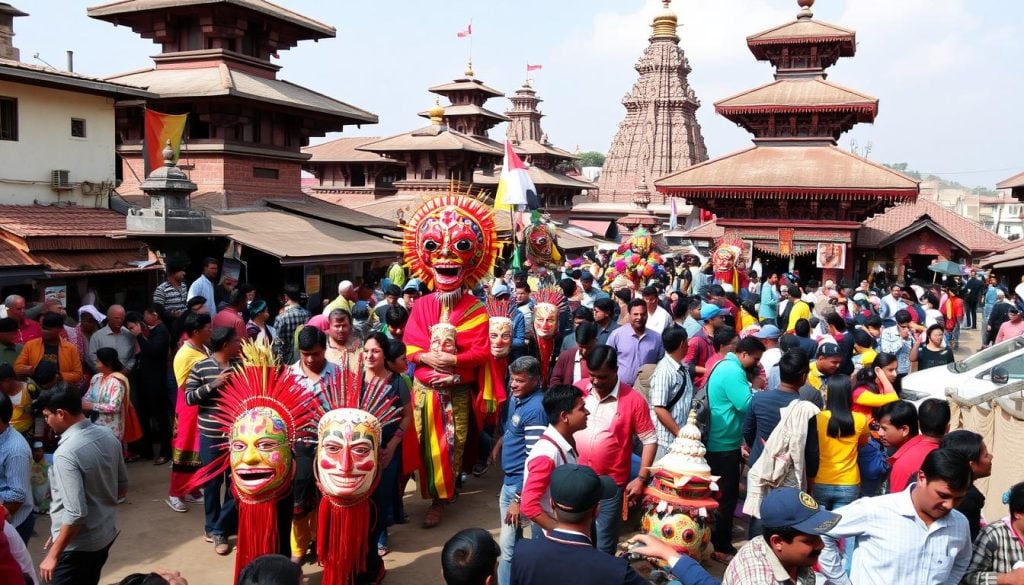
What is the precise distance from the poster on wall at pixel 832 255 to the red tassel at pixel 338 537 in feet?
57.8

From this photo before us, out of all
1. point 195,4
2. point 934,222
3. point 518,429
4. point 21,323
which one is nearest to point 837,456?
point 518,429

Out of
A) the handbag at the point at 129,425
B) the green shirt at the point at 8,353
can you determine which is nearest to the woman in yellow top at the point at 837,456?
the handbag at the point at 129,425

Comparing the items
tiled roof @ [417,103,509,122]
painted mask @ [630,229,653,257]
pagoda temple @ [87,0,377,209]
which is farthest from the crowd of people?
tiled roof @ [417,103,509,122]

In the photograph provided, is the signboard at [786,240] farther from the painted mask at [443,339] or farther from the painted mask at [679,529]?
the painted mask at [679,529]

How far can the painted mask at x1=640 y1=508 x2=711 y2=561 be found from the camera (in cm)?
447

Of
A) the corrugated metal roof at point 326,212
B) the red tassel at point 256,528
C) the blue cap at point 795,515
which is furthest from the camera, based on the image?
the corrugated metal roof at point 326,212

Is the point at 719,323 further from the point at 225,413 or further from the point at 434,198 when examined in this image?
the point at 225,413

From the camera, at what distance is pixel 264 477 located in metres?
4.29

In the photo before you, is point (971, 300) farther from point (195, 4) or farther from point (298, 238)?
point (195, 4)

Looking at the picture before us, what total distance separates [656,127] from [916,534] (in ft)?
146


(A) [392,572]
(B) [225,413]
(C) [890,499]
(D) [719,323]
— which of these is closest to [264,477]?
(B) [225,413]

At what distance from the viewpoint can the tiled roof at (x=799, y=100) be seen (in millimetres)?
19828

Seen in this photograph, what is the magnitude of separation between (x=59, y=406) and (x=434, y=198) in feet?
11.7

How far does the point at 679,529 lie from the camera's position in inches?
176
